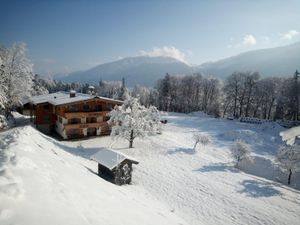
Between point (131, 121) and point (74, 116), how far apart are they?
448 inches

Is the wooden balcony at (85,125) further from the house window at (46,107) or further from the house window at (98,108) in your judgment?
the house window at (46,107)

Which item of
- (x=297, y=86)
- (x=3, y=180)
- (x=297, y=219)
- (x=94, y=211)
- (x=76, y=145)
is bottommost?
(x=297, y=219)

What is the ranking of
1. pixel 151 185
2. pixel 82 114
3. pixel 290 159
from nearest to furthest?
pixel 151 185
pixel 290 159
pixel 82 114

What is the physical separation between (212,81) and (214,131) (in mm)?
40324

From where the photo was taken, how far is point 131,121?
3331 cm

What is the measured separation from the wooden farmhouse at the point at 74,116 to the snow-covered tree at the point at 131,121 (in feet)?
17.4

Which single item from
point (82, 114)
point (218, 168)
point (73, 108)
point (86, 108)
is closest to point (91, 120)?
point (82, 114)

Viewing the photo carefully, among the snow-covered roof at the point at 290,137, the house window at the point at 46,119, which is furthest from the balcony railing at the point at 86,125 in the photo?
the snow-covered roof at the point at 290,137

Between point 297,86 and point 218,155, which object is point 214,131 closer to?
point 218,155

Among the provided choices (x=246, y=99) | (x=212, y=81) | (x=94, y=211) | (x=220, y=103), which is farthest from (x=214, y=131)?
(x=94, y=211)

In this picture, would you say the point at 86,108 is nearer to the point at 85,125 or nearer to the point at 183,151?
the point at 85,125

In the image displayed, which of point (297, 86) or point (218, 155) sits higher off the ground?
point (297, 86)

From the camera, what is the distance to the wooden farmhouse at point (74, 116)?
37.3 meters

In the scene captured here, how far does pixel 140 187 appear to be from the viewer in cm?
2212
